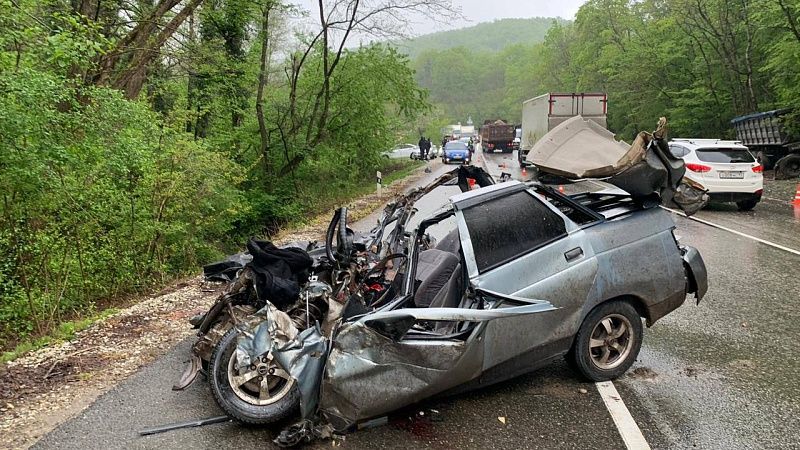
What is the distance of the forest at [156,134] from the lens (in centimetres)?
748

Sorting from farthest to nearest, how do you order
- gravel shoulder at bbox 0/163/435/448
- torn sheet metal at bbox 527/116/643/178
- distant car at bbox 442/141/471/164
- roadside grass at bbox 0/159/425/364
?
1. distant car at bbox 442/141/471/164
2. roadside grass at bbox 0/159/425/364
3. torn sheet metal at bbox 527/116/643/178
4. gravel shoulder at bbox 0/163/435/448

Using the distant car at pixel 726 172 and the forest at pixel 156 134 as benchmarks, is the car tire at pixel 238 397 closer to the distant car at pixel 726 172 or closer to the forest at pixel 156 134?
the forest at pixel 156 134

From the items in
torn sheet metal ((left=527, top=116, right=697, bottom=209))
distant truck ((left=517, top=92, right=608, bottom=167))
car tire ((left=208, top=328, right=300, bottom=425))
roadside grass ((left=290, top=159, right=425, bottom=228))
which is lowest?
roadside grass ((left=290, top=159, right=425, bottom=228))

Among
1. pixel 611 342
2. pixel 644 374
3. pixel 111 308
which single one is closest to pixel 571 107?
pixel 111 308

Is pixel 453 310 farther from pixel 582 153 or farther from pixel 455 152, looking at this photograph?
pixel 455 152

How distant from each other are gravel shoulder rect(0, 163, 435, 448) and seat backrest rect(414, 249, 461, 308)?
272cm

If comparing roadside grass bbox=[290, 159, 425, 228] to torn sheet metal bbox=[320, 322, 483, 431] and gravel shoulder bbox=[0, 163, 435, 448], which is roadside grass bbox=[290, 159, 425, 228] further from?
torn sheet metal bbox=[320, 322, 483, 431]

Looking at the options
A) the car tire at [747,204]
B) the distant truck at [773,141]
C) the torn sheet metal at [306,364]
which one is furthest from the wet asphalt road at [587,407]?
the distant truck at [773,141]

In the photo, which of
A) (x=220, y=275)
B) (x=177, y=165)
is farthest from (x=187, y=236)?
(x=220, y=275)

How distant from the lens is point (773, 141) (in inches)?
889

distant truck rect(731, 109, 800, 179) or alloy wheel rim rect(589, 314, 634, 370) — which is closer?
alloy wheel rim rect(589, 314, 634, 370)

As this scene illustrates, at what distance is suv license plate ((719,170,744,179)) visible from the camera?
44.5 ft

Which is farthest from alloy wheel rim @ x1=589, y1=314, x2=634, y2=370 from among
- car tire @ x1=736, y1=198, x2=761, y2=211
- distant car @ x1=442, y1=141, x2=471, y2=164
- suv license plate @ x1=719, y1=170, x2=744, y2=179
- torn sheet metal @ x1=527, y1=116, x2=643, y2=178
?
distant car @ x1=442, y1=141, x2=471, y2=164

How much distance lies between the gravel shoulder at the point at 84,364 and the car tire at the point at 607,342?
3920 mm
